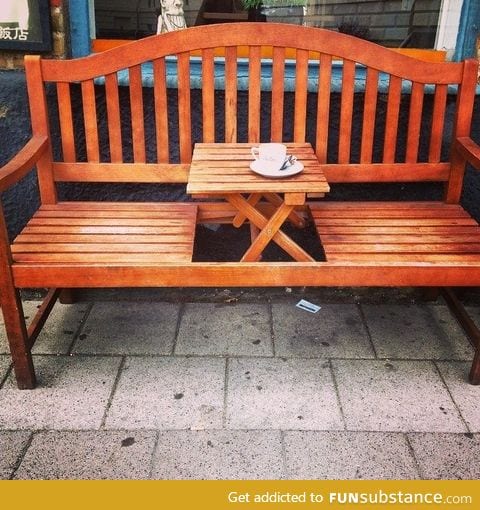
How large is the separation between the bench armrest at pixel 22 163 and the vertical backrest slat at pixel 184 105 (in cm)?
65

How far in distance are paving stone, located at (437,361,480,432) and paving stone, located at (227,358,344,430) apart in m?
0.53

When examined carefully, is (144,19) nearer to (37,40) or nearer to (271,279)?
(37,40)

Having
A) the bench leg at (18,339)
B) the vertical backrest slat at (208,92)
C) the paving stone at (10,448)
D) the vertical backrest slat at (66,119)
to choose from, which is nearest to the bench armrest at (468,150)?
the vertical backrest slat at (208,92)

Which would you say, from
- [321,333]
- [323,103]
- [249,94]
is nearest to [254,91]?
[249,94]

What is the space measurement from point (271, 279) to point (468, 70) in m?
1.41

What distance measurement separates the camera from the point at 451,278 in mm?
2451

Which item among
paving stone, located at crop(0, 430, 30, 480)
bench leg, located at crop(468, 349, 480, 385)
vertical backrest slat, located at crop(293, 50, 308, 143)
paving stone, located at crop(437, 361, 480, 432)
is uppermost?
vertical backrest slat, located at crop(293, 50, 308, 143)

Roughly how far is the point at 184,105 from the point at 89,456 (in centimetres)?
166

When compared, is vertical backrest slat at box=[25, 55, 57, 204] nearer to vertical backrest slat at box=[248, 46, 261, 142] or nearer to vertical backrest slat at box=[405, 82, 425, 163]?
vertical backrest slat at box=[248, 46, 261, 142]

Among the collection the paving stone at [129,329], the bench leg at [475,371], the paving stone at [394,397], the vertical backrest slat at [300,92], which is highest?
the vertical backrest slat at [300,92]

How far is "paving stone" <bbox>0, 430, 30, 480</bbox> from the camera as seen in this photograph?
2.23 meters

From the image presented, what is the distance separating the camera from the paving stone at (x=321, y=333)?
2947mm

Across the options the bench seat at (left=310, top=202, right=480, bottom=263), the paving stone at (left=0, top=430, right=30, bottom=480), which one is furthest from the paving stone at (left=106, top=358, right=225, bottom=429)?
the bench seat at (left=310, top=202, right=480, bottom=263)

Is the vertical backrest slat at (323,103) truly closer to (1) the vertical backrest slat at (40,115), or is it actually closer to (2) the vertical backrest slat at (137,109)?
(2) the vertical backrest slat at (137,109)
